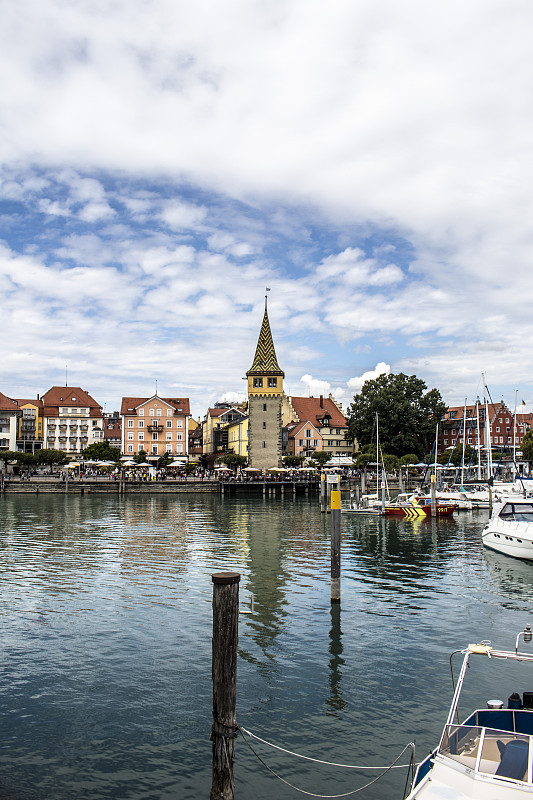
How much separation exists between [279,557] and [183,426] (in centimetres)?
8824

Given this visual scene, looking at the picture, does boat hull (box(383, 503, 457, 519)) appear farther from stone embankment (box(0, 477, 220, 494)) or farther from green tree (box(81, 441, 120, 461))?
green tree (box(81, 441, 120, 461))

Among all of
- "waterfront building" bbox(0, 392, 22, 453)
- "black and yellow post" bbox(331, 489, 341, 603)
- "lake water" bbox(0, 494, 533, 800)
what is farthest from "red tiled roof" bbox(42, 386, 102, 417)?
"black and yellow post" bbox(331, 489, 341, 603)

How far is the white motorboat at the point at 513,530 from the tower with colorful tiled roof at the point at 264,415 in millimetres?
63454

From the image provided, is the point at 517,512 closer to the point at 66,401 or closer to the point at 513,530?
the point at 513,530

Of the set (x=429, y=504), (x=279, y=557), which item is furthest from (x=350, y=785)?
(x=429, y=504)

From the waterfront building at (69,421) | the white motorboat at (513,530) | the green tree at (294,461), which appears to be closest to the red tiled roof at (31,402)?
the waterfront building at (69,421)

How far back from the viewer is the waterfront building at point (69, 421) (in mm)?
126312

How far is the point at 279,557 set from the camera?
33438 mm

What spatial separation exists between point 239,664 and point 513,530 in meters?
23.3

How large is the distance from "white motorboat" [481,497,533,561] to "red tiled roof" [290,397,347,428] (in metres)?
89.3

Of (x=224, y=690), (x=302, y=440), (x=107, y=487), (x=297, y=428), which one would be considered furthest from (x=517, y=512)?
(x=297, y=428)

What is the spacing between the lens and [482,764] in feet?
27.7

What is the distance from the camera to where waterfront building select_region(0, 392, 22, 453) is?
11975cm

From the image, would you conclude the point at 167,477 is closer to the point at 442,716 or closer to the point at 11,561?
the point at 11,561
